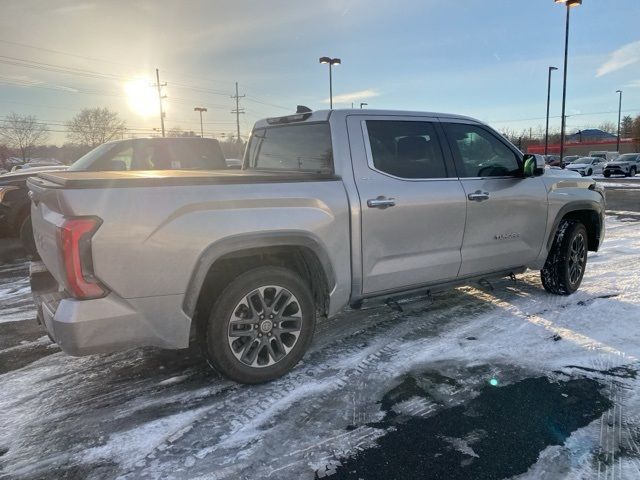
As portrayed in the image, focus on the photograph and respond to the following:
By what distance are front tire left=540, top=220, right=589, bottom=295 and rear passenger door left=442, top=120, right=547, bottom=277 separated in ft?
1.41

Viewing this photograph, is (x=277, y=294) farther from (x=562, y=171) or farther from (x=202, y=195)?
(x=562, y=171)

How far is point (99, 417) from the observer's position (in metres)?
3.09

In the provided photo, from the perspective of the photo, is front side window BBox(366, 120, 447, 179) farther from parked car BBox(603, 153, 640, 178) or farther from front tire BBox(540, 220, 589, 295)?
parked car BBox(603, 153, 640, 178)

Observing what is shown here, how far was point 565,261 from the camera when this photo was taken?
5.29 m

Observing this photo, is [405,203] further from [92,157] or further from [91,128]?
[91,128]

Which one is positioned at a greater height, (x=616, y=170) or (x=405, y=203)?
(x=405, y=203)

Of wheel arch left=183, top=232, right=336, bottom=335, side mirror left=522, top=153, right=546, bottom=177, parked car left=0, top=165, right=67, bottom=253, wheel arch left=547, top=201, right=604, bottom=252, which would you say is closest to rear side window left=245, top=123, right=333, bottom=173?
wheel arch left=183, top=232, right=336, bottom=335

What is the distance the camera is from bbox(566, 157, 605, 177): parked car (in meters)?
34.1

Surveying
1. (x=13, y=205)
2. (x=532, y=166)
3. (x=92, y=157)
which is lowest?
(x=13, y=205)

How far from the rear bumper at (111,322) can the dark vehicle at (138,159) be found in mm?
5806

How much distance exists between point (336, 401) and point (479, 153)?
9.24 feet

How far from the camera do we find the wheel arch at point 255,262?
3.06m

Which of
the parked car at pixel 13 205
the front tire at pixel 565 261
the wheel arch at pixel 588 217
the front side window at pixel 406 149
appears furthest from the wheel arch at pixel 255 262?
the parked car at pixel 13 205

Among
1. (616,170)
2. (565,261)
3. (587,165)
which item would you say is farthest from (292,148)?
(587,165)
